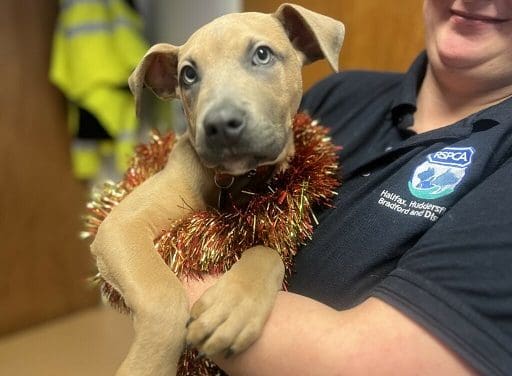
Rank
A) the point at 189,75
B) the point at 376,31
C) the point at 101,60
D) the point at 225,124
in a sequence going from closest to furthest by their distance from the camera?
the point at 225,124, the point at 189,75, the point at 376,31, the point at 101,60

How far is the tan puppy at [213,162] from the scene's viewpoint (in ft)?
3.37

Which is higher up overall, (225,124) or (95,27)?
(225,124)

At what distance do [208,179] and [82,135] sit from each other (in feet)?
4.77

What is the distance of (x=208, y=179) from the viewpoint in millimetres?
1329

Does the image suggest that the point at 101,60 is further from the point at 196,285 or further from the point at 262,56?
the point at 196,285

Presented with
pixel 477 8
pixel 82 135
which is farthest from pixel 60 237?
pixel 477 8

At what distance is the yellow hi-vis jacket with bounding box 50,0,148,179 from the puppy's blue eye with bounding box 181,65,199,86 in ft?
3.87

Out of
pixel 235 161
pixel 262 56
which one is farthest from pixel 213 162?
pixel 262 56

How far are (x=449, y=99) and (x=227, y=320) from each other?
2.77 ft

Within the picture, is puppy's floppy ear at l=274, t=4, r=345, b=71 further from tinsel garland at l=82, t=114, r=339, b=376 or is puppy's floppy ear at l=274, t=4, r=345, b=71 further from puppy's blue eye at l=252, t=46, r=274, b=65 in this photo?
tinsel garland at l=82, t=114, r=339, b=376

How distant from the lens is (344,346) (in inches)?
37.0

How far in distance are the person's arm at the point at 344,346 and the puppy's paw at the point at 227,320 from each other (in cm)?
2

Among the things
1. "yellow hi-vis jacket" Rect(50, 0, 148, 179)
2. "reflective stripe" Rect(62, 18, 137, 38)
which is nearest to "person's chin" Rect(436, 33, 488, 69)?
"yellow hi-vis jacket" Rect(50, 0, 148, 179)

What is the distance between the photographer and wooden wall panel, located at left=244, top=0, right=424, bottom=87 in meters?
2.14
